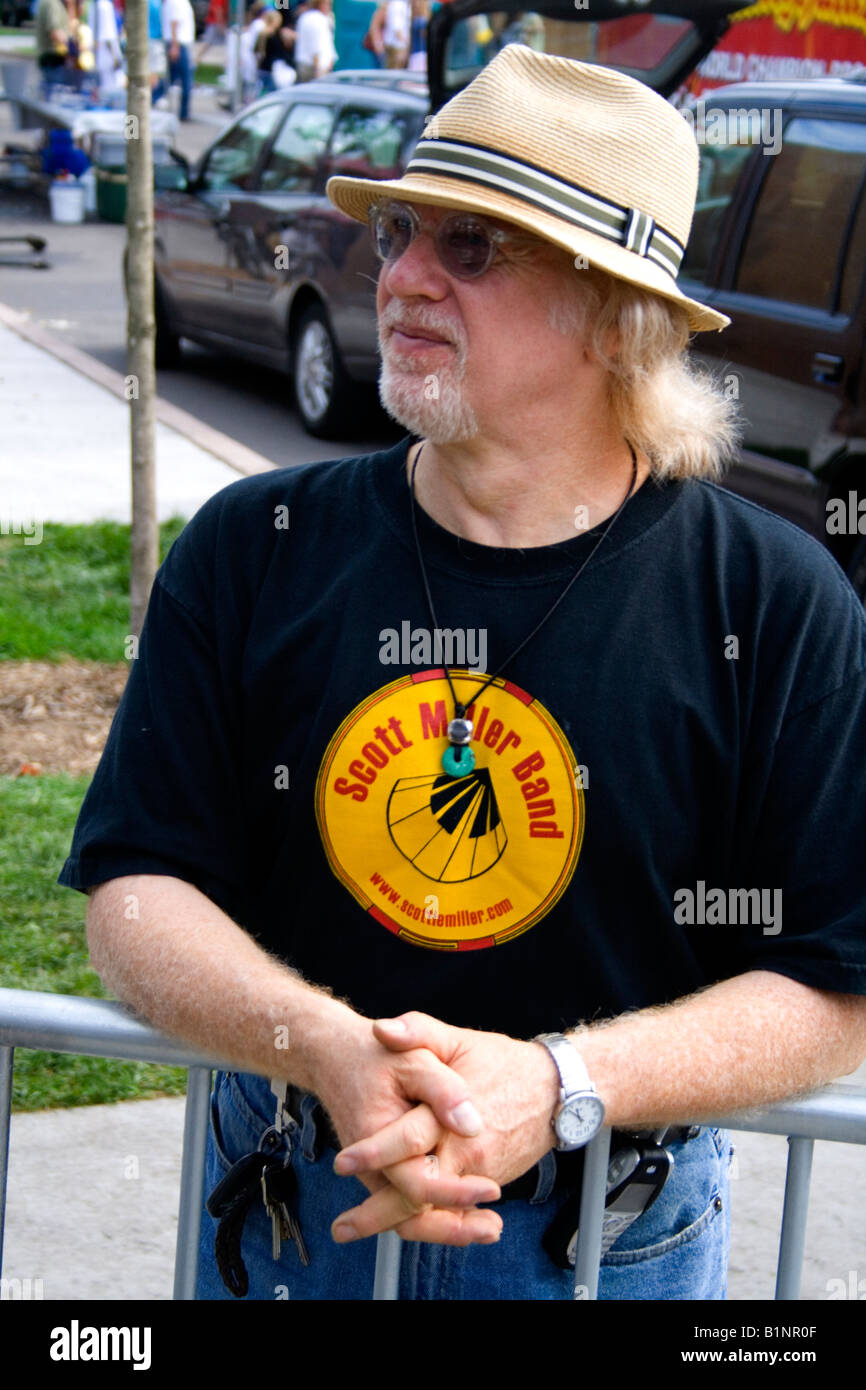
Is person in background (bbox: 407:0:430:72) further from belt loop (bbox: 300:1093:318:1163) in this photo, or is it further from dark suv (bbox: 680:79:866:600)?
belt loop (bbox: 300:1093:318:1163)

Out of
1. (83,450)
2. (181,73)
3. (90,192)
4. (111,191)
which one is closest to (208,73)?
(181,73)

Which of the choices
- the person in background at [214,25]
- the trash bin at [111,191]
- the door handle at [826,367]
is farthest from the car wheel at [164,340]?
the person in background at [214,25]

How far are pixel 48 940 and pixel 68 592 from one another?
267 centimetres

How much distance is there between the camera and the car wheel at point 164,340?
1154cm

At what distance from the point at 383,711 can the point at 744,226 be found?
17.0ft

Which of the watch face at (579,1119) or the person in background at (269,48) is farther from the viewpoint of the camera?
the person in background at (269,48)

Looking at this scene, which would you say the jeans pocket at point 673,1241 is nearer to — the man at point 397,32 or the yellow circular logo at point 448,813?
the yellow circular logo at point 448,813

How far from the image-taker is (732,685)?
1918 millimetres

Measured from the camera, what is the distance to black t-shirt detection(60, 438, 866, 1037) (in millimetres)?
1902

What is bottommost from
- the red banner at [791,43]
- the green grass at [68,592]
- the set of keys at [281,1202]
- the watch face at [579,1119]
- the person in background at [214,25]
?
the green grass at [68,592]

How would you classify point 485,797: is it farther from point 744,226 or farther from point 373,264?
point 373,264

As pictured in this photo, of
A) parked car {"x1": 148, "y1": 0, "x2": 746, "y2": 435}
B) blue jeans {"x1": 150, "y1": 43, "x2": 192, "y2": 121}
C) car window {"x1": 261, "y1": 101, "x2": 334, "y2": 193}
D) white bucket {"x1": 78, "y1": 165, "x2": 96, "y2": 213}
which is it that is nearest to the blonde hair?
parked car {"x1": 148, "y1": 0, "x2": 746, "y2": 435}

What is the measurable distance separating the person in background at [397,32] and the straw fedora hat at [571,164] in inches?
937

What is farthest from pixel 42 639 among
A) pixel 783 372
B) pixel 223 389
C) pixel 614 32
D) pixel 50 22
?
pixel 50 22
